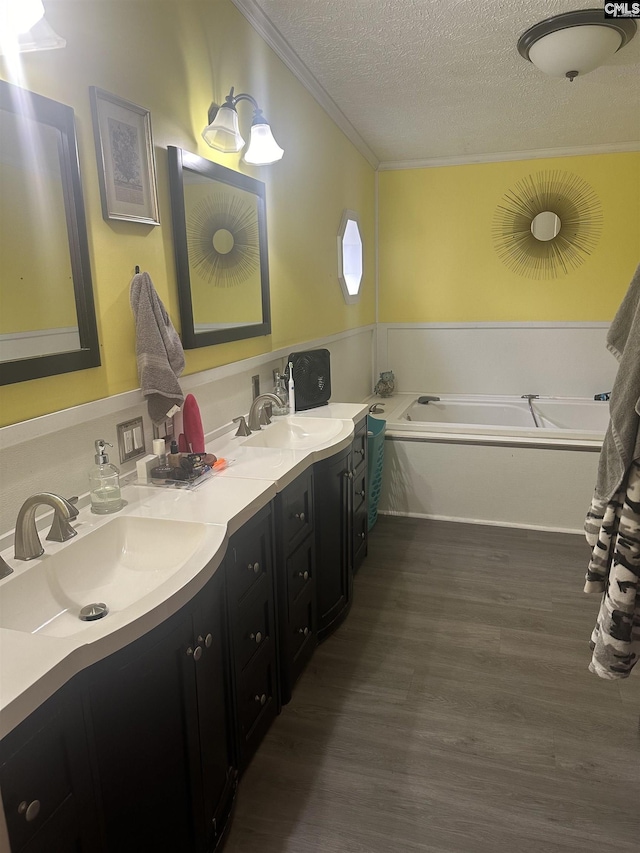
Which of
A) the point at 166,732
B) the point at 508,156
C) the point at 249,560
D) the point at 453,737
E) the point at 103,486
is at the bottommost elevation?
the point at 453,737

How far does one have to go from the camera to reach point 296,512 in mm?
1919

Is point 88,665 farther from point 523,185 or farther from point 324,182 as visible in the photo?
point 523,185

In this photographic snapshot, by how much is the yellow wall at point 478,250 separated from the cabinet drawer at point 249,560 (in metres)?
3.39

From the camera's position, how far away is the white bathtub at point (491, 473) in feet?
10.7

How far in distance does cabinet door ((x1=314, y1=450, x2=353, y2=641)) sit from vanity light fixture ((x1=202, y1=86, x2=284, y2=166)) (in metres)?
1.16

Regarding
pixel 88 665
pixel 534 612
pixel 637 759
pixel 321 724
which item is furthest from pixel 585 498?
pixel 88 665

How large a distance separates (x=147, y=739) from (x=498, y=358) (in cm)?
405

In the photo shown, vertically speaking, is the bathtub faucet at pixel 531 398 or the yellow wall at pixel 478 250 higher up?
the yellow wall at pixel 478 250

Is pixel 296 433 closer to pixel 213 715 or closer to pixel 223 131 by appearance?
pixel 223 131

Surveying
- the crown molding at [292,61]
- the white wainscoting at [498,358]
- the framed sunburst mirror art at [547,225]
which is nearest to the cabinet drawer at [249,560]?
the crown molding at [292,61]

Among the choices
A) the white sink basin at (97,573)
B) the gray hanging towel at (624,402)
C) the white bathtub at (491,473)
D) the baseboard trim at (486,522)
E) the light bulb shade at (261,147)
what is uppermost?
the light bulb shade at (261,147)

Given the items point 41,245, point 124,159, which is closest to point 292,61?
point 124,159

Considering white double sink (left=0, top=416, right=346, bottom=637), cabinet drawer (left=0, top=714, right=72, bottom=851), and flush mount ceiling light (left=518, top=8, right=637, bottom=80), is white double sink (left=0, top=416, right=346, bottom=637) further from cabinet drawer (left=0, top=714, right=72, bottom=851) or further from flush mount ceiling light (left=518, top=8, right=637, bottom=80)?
flush mount ceiling light (left=518, top=8, right=637, bottom=80)

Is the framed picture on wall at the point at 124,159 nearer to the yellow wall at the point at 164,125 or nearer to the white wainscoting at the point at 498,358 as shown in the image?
the yellow wall at the point at 164,125
